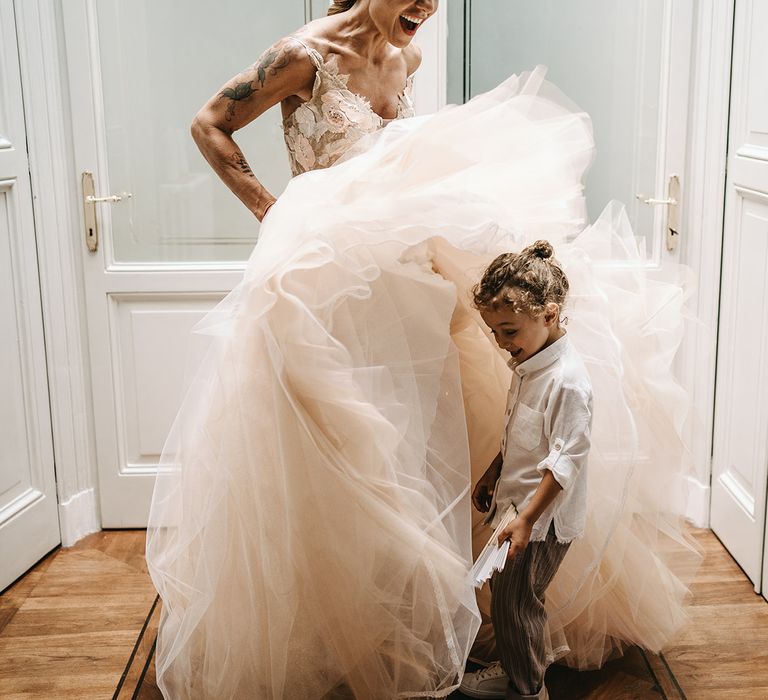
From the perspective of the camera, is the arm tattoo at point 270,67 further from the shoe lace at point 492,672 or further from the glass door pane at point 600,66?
the shoe lace at point 492,672

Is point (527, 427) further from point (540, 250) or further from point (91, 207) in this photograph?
point (91, 207)

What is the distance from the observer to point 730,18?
271cm

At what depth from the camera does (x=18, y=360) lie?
277 cm

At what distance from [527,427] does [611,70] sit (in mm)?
1618

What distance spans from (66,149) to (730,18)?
1.97 meters

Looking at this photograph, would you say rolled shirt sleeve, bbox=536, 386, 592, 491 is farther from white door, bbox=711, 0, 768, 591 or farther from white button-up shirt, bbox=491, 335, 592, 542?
white door, bbox=711, 0, 768, 591

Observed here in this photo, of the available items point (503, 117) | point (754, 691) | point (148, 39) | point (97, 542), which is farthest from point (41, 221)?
point (754, 691)

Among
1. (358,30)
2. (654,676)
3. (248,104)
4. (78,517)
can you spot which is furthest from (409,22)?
(78,517)

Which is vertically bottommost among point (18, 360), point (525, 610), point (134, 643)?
point (134, 643)

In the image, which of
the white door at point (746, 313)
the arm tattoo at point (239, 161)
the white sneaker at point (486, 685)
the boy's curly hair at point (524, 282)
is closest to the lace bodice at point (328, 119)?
the arm tattoo at point (239, 161)

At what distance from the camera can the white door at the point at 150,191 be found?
9.51 ft

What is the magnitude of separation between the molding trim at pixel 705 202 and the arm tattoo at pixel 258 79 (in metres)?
1.36

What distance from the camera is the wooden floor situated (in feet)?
7.07

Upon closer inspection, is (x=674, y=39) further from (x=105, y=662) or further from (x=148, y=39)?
(x=105, y=662)
